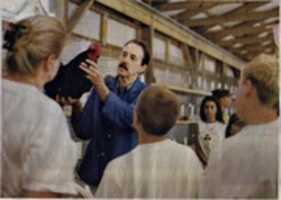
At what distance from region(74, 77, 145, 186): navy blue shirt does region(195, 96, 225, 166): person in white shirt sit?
0.74 ft

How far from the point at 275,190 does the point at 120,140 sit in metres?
0.55

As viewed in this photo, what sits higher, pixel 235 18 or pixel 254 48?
pixel 235 18

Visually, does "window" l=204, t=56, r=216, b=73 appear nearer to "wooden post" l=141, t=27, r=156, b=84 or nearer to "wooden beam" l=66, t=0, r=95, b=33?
"wooden post" l=141, t=27, r=156, b=84

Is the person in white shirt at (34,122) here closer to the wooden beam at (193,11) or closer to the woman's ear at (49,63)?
the woman's ear at (49,63)

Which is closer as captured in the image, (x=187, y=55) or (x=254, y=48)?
(x=254, y=48)

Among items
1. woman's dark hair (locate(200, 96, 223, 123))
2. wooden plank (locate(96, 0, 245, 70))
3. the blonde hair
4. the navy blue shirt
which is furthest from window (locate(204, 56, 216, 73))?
the blonde hair

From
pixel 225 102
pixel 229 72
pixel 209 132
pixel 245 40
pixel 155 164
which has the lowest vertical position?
pixel 155 164

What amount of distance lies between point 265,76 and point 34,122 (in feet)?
2.65

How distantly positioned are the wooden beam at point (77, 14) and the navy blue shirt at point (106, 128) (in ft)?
0.72

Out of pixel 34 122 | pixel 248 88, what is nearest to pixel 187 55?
pixel 248 88

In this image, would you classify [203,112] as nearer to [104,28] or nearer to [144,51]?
[144,51]

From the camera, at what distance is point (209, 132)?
1.65m

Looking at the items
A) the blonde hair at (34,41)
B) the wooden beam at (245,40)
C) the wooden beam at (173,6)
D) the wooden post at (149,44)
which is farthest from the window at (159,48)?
the blonde hair at (34,41)

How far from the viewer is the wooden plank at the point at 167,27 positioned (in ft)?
5.51
